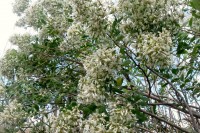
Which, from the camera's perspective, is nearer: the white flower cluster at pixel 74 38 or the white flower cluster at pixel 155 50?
the white flower cluster at pixel 155 50

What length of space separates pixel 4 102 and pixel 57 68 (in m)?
1.41

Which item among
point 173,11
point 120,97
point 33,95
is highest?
point 173,11

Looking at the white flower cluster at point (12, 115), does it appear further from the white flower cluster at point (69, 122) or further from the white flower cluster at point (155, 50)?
the white flower cluster at point (155, 50)

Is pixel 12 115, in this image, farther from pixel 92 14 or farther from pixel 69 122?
pixel 92 14

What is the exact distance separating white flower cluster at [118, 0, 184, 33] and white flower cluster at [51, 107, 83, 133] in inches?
34.8

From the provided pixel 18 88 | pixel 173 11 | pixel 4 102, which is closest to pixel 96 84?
pixel 173 11

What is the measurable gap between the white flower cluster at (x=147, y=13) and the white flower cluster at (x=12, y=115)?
2.43 m

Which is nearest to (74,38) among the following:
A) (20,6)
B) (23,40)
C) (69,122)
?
(69,122)

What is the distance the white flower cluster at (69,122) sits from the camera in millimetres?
2549

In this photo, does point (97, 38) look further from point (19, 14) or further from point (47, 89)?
point (19, 14)

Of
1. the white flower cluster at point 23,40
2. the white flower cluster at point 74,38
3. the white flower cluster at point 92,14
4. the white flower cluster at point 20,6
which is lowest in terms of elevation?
the white flower cluster at point 92,14

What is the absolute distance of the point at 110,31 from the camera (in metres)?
2.84

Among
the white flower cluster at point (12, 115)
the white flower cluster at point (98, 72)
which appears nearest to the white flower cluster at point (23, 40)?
the white flower cluster at point (12, 115)

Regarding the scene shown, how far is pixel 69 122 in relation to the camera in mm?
2566
